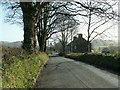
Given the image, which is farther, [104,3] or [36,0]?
[36,0]

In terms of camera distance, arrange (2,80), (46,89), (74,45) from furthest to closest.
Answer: (74,45)
(46,89)
(2,80)

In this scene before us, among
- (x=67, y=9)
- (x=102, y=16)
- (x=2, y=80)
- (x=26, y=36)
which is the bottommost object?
(x=2, y=80)

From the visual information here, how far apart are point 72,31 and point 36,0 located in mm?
44295

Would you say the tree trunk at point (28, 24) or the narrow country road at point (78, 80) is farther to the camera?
Result: the tree trunk at point (28, 24)

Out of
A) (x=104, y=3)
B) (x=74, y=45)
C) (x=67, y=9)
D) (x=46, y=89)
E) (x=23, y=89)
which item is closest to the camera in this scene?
(x=23, y=89)

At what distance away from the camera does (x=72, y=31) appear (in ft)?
204

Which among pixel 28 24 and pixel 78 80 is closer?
pixel 78 80

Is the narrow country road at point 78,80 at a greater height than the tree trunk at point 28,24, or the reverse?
the tree trunk at point 28,24

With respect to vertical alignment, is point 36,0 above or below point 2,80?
above

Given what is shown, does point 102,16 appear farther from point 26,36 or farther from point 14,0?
point 14,0

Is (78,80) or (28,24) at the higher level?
(28,24)

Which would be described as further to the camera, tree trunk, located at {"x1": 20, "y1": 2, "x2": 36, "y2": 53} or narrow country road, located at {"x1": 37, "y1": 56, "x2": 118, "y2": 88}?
tree trunk, located at {"x1": 20, "y1": 2, "x2": 36, "y2": 53}

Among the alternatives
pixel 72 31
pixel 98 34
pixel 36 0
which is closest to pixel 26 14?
pixel 36 0

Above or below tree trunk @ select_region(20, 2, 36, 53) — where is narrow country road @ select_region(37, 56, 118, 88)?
below
